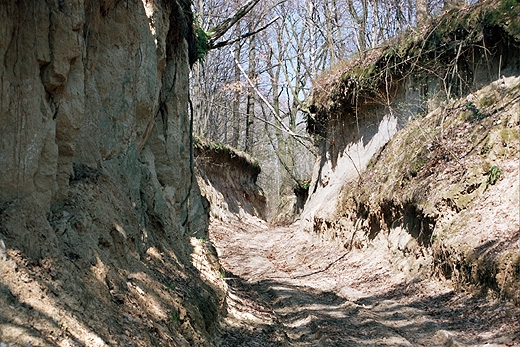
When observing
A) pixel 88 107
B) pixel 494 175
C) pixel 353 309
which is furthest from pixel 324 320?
pixel 88 107

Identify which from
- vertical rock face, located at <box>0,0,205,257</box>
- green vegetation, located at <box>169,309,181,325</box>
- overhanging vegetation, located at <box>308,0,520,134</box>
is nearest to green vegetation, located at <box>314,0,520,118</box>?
overhanging vegetation, located at <box>308,0,520,134</box>

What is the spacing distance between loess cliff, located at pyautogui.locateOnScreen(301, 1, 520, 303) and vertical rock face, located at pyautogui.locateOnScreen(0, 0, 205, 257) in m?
4.98

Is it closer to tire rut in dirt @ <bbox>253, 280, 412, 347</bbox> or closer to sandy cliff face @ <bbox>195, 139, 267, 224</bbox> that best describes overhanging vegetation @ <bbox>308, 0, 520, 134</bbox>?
tire rut in dirt @ <bbox>253, 280, 412, 347</bbox>

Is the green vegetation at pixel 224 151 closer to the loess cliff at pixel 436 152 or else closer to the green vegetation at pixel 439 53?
the loess cliff at pixel 436 152

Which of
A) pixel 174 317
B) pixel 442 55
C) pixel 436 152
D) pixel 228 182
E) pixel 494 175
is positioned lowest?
pixel 174 317

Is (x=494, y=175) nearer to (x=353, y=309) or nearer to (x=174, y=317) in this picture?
(x=353, y=309)

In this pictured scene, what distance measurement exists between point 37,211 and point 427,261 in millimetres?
7510

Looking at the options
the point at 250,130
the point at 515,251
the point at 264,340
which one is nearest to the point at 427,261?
the point at 515,251

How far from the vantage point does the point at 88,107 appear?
19.4 ft

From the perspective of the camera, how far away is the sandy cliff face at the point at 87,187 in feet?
11.9

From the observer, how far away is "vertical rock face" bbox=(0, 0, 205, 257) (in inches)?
158

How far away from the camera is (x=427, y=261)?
361 inches

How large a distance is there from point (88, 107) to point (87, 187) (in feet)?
3.90

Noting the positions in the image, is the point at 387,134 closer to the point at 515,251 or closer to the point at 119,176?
the point at 515,251
